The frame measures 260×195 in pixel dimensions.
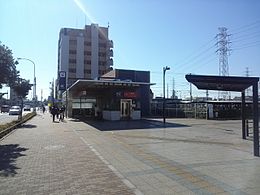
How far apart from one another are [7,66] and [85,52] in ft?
272

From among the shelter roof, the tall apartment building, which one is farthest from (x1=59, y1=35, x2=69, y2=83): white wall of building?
the shelter roof

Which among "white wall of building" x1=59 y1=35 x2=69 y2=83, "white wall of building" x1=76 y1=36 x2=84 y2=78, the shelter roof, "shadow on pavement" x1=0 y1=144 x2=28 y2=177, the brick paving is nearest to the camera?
the brick paving

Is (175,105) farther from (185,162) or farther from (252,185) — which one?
(252,185)

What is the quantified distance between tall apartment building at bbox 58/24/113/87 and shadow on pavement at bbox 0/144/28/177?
266 ft

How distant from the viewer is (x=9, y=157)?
35.7 feet

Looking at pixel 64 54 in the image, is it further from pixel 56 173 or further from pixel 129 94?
pixel 56 173

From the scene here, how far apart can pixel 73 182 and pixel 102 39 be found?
9786 cm

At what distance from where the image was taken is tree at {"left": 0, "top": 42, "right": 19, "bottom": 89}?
16730 millimetres

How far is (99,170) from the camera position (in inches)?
342

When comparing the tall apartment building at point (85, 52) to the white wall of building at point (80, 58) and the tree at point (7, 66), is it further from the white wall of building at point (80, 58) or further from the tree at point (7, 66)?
the tree at point (7, 66)

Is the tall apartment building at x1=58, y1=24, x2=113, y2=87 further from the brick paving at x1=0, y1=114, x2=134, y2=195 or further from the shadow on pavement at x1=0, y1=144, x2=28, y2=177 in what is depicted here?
the brick paving at x1=0, y1=114, x2=134, y2=195

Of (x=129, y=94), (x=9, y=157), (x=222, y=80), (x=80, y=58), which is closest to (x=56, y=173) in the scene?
(x=9, y=157)

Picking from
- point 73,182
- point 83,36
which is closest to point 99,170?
point 73,182

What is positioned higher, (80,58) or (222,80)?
(80,58)
